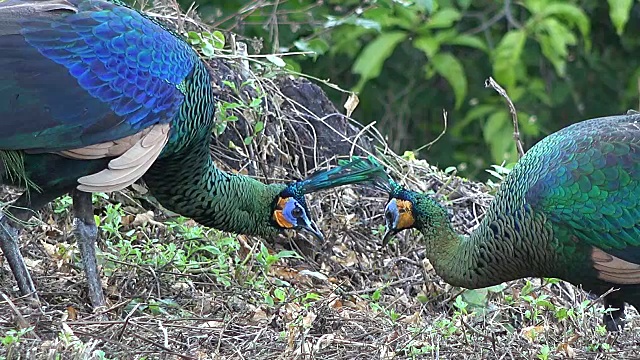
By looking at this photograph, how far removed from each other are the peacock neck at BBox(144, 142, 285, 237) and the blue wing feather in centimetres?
37

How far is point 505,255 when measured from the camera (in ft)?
15.5

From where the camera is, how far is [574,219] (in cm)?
452

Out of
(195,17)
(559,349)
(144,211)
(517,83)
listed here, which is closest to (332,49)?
(517,83)

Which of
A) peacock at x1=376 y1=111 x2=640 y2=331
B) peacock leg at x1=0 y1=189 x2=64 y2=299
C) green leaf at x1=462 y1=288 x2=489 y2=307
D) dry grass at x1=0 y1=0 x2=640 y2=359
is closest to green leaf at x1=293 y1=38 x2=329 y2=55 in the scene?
dry grass at x1=0 y1=0 x2=640 y2=359

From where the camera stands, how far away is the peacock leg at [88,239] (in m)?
4.70

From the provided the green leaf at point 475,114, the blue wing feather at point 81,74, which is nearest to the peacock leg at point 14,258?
the blue wing feather at point 81,74

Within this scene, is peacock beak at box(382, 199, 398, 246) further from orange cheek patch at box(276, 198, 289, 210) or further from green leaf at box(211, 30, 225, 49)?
green leaf at box(211, 30, 225, 49)

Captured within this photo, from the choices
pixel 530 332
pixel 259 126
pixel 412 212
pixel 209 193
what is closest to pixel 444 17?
pixel 259 126

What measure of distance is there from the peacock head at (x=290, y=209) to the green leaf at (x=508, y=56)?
3116mm

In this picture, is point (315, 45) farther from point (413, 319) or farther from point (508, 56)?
point (413, 319)

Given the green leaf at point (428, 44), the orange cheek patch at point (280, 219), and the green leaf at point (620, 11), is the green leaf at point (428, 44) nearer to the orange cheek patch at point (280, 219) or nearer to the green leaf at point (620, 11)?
the green leaf at point (620, 11)

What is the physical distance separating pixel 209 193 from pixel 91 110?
29.2 inches

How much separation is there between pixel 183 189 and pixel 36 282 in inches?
28.2

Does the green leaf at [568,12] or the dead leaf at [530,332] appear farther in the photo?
the green leaf at [568,12]
